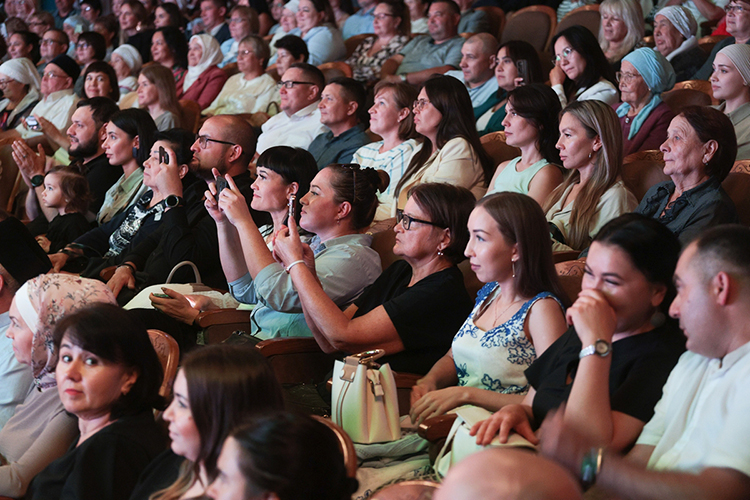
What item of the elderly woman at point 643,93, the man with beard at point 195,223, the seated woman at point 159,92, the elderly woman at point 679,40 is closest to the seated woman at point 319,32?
the seated woman at point 159,92

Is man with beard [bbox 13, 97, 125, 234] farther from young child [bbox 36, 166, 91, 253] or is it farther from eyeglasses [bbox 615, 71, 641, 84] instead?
eyeglasses [bbox 615, 71, 641, 84]

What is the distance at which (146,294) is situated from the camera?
3.09 meters

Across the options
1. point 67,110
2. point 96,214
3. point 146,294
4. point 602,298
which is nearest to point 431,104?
point 146,294

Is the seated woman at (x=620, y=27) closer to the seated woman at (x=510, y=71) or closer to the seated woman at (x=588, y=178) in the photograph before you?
the seated woman at (x=510, y=71)

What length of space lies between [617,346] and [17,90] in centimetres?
635

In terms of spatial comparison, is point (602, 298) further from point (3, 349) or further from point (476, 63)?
point (476, 63)

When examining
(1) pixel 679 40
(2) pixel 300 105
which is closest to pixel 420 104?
(2) pixel 300 105

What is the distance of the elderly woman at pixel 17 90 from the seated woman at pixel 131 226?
3037 millimetres

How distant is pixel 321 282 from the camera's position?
8.93 ft

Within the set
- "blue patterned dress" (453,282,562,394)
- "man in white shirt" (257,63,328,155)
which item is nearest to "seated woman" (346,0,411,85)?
"man in white shirt" (257,63,328,155)

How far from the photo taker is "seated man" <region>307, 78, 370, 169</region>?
4.54 metres

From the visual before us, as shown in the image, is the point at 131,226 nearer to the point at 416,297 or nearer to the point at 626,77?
the point at 416,297

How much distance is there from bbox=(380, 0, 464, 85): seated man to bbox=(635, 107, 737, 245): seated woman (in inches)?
120

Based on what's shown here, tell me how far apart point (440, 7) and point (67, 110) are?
3.03 m
